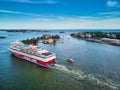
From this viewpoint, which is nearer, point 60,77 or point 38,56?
point 60,77

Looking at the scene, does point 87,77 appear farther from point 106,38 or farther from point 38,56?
point 106,38

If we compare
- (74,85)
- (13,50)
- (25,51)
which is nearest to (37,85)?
(74,85)

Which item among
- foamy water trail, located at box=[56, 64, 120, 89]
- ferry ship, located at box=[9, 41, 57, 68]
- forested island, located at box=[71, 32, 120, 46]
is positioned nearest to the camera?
foamy water trail, located at box=[56, 64, 120, 89]

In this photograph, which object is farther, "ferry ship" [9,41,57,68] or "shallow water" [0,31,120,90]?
"ferry ship" [9,41,57,68]

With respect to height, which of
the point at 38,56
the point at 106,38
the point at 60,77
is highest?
the point at 106,38

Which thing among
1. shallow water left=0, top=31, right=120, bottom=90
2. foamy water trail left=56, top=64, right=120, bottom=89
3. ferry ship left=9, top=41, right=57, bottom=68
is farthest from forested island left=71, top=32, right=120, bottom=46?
ferry ship left=9, top=41, right=57, bottom=68

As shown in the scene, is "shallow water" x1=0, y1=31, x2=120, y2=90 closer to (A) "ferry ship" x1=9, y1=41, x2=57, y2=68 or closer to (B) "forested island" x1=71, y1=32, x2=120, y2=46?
A: (A) "ferry ship" x1=9, y1=41, x2=57, y2=68

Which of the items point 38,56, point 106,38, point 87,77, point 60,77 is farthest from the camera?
point 106,38

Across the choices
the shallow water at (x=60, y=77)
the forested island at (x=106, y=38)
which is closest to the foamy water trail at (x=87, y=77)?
the shallow water at (x=60, y=77)

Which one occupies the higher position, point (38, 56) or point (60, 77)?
point (38, 56)

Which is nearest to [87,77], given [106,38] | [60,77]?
[60,77]

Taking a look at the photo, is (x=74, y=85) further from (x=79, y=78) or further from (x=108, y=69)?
(x=108, y=69)
